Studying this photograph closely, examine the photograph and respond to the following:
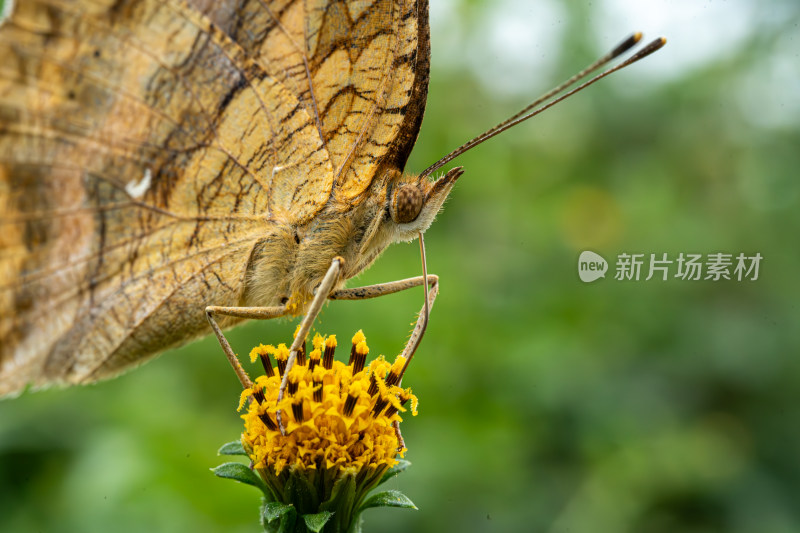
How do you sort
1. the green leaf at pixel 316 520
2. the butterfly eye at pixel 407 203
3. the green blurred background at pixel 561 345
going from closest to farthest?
the green leaf at pixel 316 520 < the butterfly eye at pixel 407 203 < the green blurred background at pixel 561 345

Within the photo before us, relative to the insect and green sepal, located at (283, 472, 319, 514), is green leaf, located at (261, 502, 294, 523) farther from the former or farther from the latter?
the insect

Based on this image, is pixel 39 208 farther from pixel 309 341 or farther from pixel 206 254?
pixel 309 341

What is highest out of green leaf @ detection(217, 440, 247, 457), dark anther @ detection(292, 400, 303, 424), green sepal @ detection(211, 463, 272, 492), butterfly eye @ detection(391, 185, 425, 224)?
butterfly eye @ detection(391, 185, 425, 224)

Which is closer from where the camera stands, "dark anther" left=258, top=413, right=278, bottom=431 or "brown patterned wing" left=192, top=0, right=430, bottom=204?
"dark anther" left=258, top=413, right=278, bottom=431

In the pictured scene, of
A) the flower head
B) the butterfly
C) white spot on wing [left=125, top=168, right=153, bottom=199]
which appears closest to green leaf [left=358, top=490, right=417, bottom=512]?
the flower head

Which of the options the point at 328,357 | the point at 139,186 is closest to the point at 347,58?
the point at 139,186

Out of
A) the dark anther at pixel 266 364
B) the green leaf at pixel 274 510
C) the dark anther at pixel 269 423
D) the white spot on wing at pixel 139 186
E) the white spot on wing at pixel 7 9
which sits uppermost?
the white spot on wing at pixel 7 9

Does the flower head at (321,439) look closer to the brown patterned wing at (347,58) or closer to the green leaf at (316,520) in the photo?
the green leaf at (316,520)

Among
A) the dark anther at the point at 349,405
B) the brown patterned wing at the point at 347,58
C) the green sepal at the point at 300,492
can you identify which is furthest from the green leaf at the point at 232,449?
the brown patterned wing at the point at 347,58
